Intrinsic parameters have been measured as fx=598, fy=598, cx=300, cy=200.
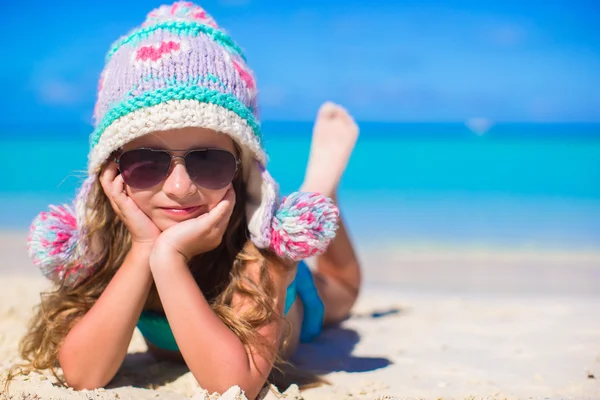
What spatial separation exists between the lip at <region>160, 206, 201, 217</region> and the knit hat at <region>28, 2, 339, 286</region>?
0.27 metres

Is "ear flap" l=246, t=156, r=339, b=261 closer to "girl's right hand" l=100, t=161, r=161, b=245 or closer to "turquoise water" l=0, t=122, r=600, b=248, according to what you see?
"girl's right hand" l=100, t=161, r=161, b=245

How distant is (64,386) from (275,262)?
1.00m

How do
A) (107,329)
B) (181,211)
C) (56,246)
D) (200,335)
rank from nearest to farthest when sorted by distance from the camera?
(200,335), (107,329), (181,211), (56,246)

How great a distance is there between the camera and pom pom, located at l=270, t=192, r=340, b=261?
2.48 m

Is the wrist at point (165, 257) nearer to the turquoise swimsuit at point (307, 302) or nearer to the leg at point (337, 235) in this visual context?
the turquoise swimsuit at point (307, 302)

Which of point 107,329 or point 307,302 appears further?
point 307,302

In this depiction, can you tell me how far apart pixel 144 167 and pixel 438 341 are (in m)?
2.14

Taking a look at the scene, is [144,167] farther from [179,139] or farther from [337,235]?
[337,235]

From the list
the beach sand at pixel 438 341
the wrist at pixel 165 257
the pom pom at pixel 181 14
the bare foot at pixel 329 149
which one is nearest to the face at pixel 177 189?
the wrist at pixel 165 257

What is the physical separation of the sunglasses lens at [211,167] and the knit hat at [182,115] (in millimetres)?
103

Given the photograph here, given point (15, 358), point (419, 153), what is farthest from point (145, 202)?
point (419, 153)

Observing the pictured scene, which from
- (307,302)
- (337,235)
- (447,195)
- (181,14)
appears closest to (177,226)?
(181,14)

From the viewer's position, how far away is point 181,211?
2.46m

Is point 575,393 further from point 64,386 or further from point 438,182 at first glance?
point 438,182
